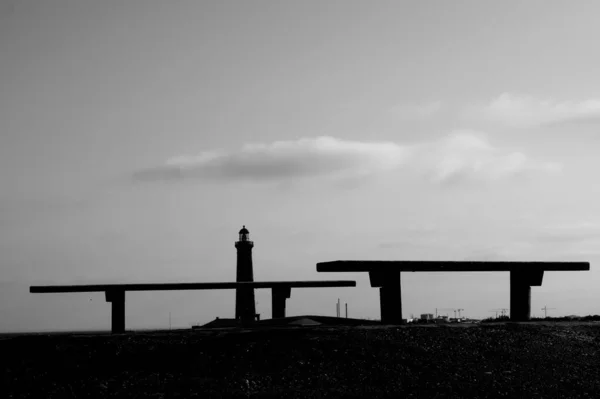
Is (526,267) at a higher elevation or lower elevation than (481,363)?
higher

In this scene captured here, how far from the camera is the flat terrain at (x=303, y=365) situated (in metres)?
8.56

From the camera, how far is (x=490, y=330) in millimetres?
11266

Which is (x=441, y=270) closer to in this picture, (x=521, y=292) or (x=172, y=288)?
(x=521, y=292)

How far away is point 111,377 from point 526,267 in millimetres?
8339

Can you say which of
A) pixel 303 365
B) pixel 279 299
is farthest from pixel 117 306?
pixel 303 365

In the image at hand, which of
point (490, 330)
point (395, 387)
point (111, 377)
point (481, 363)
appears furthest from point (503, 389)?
point (111, 377)

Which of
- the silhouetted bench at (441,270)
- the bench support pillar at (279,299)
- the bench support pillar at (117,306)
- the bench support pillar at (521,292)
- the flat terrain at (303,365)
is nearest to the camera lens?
the flat terrain at (303,365)

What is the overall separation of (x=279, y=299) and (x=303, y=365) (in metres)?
11.6

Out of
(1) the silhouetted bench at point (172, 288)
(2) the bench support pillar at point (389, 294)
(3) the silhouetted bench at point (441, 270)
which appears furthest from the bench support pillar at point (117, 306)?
(2) the bench support pillar at point (389, 294)

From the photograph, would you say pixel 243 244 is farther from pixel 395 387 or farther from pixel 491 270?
pixel 395 387

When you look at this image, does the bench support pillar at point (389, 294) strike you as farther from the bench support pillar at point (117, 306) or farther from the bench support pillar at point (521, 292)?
the bench support pillar at point (117, 306)

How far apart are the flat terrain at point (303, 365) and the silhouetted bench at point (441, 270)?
5.82 ft

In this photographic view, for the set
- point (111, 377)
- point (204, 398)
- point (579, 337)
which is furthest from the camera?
point (579, 337)

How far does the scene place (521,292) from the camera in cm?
1383
